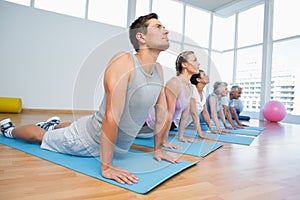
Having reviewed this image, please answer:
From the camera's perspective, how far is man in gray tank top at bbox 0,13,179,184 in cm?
86

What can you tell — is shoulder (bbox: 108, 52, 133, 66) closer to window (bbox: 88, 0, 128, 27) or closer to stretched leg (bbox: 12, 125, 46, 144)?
stretched leg (bbox: 12, 125, 46, 144)

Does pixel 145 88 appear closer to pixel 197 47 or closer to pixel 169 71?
pixel 169 71

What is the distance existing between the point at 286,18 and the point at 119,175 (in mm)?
5928

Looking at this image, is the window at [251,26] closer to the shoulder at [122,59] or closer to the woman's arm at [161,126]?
the woman's arm at [161,126]

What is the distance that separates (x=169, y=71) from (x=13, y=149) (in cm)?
106

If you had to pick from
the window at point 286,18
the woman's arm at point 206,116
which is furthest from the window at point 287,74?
the woman's arm at point 206,116

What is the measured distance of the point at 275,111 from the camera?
181 inches

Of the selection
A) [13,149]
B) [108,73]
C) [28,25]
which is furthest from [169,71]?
[28,25]

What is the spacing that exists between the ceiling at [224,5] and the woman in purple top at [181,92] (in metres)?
4.83

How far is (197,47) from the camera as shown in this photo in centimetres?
129

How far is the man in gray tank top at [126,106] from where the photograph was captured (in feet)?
2.81

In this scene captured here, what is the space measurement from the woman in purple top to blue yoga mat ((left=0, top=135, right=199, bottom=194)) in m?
0.21

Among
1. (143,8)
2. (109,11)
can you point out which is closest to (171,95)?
(143,8)

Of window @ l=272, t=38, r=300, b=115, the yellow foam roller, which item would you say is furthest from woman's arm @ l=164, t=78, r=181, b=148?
window @ l=272, t=38, r=300, b=115
